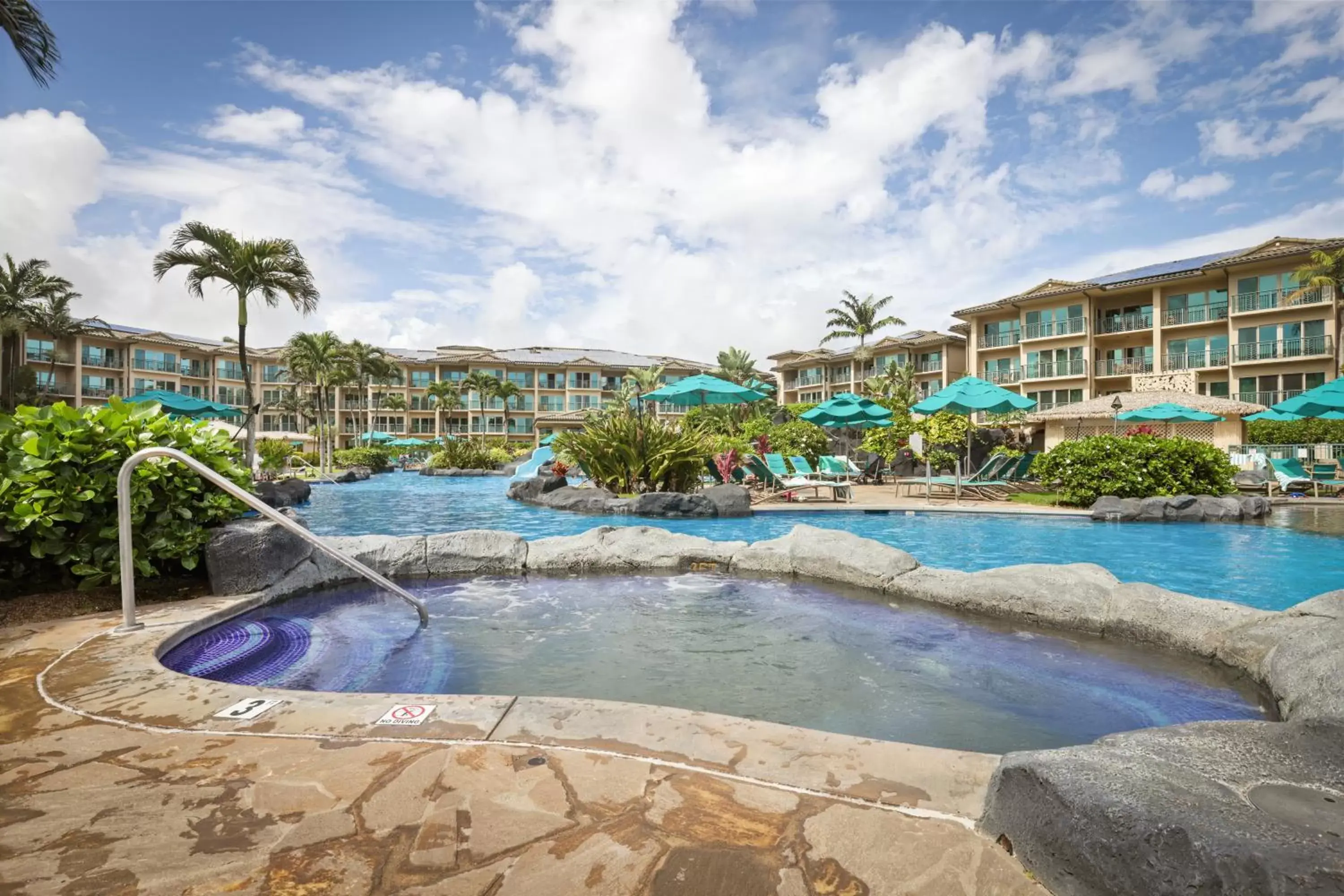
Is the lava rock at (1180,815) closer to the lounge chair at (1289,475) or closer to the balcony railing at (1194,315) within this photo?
the lounge chair at (1289,475)

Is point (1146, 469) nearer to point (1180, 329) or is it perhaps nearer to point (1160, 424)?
point (1160, 424)

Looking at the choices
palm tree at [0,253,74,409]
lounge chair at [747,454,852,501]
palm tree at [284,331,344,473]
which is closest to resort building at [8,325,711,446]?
palm tree at [284,331,344,473]

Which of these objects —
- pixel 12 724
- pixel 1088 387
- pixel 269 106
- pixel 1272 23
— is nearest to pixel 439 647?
pixel 12 724

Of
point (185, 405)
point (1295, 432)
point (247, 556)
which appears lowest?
point (247, 556)

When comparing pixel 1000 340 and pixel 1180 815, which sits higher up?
pixel 1000 340

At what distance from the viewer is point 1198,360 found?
3100 centimetres

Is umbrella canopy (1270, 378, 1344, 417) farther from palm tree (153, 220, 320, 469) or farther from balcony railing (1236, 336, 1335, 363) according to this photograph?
palm tree (153, 220, 320, 469)

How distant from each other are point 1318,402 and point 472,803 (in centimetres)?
1915

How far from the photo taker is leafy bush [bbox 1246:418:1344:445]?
24250 mm

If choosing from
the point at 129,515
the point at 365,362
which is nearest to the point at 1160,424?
the point at 129,515

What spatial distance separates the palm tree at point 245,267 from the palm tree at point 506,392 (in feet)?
114

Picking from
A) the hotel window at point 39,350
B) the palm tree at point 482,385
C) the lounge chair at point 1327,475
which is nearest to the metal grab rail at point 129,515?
the lounge chair at point 1327,475

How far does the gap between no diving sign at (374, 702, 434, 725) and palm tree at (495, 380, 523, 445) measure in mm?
53226

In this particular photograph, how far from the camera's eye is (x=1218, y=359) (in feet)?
100
